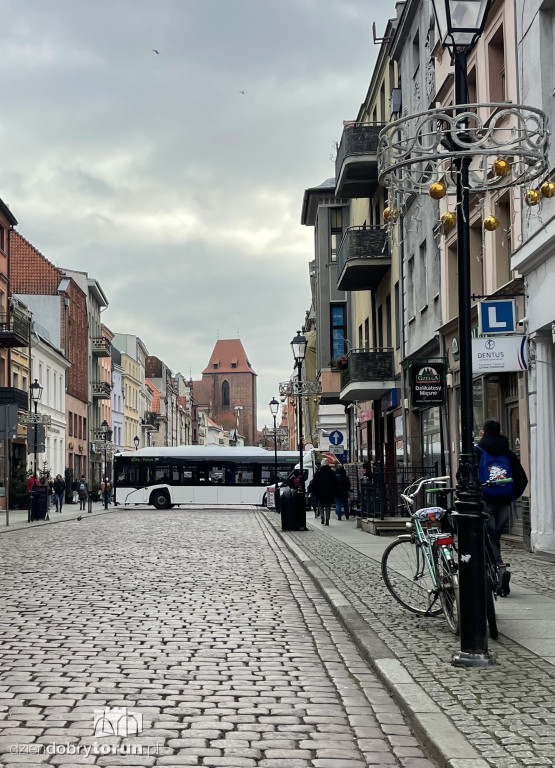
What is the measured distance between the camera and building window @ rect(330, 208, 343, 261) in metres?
52.1

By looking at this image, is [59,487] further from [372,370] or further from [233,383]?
[233,383]

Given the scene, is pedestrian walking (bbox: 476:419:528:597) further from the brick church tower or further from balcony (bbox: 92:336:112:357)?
the brick church tower

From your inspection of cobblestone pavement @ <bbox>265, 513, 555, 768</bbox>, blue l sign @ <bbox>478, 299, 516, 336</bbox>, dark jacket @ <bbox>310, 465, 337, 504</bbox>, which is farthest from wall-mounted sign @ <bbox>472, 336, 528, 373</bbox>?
dark jacket @ <bbox>310, 465, 337, 504</bbox>

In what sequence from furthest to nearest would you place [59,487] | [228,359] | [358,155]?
[228,359] → [59,487] → [358,155]

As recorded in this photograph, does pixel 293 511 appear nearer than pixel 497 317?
No

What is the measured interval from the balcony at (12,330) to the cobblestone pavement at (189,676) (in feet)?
106

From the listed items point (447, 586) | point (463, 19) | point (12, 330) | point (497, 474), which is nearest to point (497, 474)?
point (497, 474)

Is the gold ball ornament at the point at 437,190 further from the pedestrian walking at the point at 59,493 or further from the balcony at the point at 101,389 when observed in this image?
the balcony at the point at 101,389

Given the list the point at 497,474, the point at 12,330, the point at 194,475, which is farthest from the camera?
the point at 194,475

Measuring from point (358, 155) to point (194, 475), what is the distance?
2545 cm

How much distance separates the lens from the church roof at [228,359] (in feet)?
636

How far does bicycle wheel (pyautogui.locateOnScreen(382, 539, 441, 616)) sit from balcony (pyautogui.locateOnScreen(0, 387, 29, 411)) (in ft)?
92.2

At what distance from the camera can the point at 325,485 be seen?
28938 mm

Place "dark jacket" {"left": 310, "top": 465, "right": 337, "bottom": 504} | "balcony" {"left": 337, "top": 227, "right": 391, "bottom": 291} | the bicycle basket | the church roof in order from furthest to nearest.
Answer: the church roof
"balcony" {"left": 337, "top": 227, "right": 391, "bottom": 291}
"dark jacket" {"left": 310, "top": 465, "right": 337, "bottom": 504}
the bicycle basket
